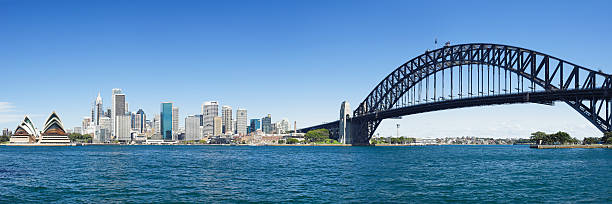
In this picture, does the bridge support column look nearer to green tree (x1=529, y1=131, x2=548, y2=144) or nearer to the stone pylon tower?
the stone pylon tower

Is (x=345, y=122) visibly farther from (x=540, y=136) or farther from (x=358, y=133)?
(x=540, y=136)

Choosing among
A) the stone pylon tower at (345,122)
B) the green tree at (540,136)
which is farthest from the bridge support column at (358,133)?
the green tree at (540,136)

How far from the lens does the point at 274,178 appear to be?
37500mm

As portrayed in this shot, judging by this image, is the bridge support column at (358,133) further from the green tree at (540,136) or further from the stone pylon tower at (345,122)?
the green tree at (540,136)

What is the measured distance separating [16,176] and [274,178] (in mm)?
19642

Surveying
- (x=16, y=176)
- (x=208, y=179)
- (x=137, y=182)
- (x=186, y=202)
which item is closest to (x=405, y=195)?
(x=186, y=202)

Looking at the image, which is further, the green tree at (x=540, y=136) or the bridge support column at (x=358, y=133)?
the bridge support column at (x=358, y=133)

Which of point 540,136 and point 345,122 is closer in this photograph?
point 540,136

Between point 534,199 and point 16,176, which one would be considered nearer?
point 534,199

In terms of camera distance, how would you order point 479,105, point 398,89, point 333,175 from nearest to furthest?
point 333,175 → point 479,105 → point 398,89

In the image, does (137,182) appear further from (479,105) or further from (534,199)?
(479,105)

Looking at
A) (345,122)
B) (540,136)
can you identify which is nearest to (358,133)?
(345,122)

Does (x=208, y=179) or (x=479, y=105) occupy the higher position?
(x=479, y=105)

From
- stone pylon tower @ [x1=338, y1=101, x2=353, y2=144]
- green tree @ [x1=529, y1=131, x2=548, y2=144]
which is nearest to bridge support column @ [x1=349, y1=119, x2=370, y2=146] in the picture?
stone pylon tower @ [x1=338, y1=101, x2=353, y2=144]
